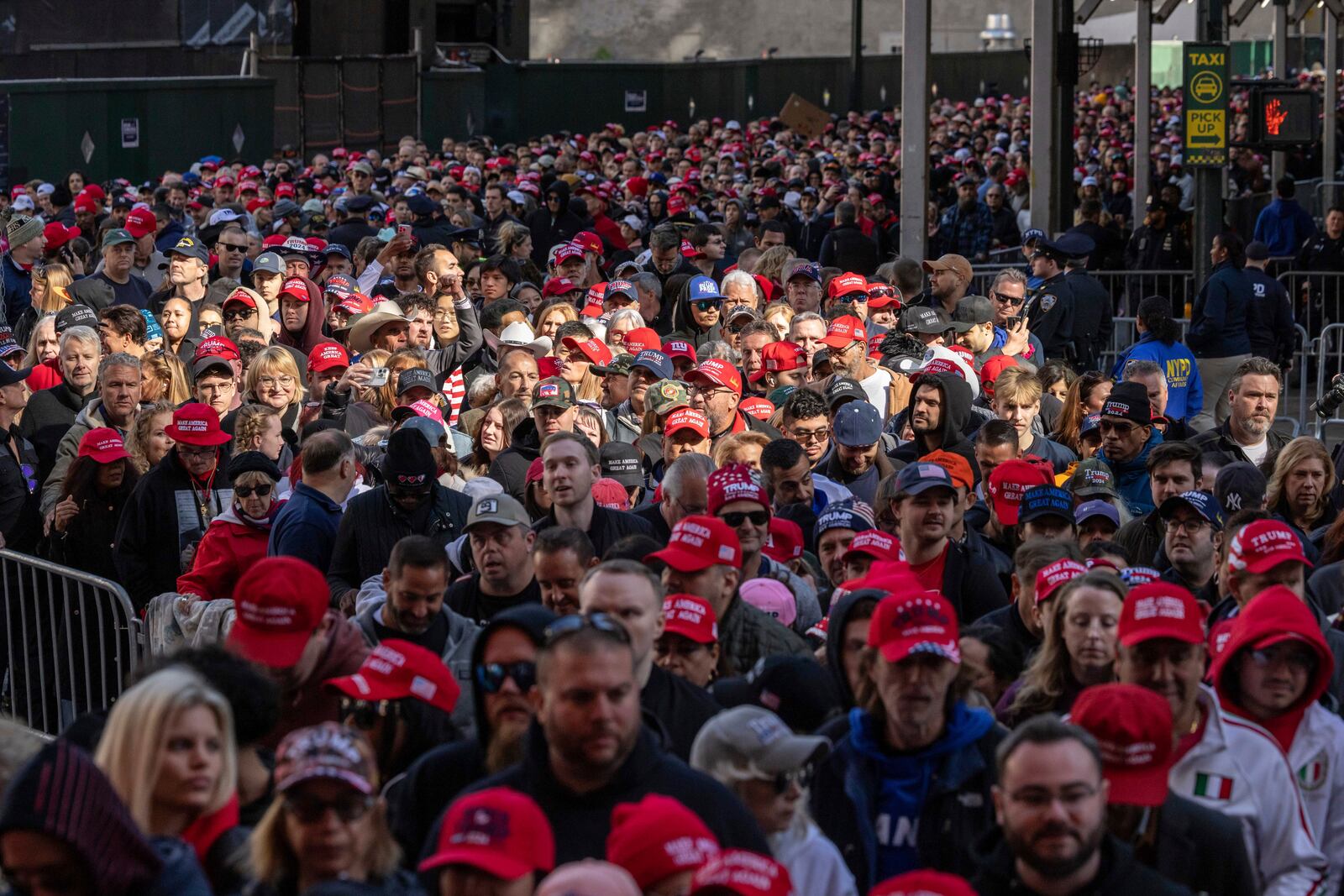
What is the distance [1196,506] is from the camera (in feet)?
25.9

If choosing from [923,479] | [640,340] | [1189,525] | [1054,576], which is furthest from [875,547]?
[640,340]

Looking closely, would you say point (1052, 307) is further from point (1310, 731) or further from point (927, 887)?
point (927, 887)

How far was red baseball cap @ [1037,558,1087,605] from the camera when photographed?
6723mm

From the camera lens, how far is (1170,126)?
4162 centimetres

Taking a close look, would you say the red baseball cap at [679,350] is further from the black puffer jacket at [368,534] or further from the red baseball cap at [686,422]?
the black puffer jacket at [368,534]

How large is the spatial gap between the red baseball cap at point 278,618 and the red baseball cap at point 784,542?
2569 mm

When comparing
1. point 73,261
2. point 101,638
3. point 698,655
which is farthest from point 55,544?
point 73,261

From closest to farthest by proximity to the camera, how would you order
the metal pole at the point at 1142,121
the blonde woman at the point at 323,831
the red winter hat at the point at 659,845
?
the red winter hat at the point at 659,845 → the blonde woman at the point at 323,831 → the metal pole at the point at 1142,121

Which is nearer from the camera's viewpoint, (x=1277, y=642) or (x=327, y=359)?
(x=1277, y=642)

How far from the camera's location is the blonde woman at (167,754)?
176 inches

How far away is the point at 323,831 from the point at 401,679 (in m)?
1.34

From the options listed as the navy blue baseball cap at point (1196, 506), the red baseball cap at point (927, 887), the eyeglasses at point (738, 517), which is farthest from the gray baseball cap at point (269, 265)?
the red baseball cap at point (927, 887)

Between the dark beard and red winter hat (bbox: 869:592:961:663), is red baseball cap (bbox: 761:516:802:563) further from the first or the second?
the dark beard

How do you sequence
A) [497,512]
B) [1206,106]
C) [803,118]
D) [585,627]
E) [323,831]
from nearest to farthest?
1. [323,831]
2. [585,627]
3. [497,512]
4. [1206,106]
5. [803,118]
